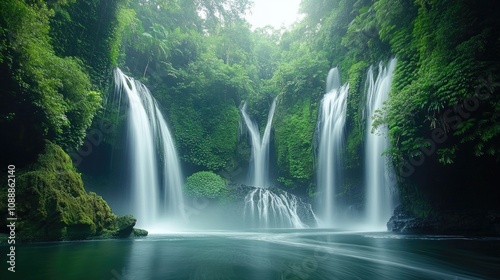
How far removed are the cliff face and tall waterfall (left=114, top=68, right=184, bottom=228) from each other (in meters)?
5.43

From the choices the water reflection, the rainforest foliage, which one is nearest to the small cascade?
the rainforest foliage

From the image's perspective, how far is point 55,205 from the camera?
6016 millimetres

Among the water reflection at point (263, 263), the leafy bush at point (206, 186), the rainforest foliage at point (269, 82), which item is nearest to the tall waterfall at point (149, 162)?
the leafy bush at point (206, 186)

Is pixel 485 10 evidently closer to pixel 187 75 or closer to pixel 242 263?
pixel 242 263

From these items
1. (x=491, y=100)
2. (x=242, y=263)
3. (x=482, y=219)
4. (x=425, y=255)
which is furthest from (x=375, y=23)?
(x=242, y=263)

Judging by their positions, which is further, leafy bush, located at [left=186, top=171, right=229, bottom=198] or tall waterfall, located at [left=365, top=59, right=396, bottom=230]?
leafy bush, located at [left=186, top=171, right=229, bottom=198]

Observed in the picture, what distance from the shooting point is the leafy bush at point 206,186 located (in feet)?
49.3

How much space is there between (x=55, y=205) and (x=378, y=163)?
1082cm

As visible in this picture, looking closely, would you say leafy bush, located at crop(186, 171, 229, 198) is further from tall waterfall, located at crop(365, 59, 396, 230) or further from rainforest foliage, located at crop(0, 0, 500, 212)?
tall waterfall, located at crop(365, 59, 396, 230)

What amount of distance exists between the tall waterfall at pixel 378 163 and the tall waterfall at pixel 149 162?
30.7 ft

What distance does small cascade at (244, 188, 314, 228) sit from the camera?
536 inches
